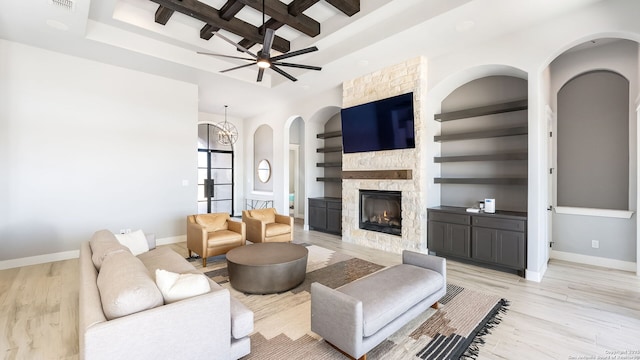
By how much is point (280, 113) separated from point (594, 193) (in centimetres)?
667

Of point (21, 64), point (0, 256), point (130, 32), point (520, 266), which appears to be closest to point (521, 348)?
point (520, 266)

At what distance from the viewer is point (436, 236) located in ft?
15.2

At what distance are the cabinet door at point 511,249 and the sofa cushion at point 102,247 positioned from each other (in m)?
4.56

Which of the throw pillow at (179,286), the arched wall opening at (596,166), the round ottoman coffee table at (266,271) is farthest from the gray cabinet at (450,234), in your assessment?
the throw pillow at (179,286)

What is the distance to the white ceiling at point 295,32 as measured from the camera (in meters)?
3.39

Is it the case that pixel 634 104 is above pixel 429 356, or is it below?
above

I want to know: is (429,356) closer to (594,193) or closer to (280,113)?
(594,193)

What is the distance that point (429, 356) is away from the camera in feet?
7.17

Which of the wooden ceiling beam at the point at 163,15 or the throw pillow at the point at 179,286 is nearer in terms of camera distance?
the throw pillow at the point at 179,286

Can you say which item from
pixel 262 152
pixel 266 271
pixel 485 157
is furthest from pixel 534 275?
pixel 262 152

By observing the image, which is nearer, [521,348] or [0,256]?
[521,348]

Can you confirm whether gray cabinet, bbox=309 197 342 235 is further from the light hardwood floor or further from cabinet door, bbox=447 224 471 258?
the light hardwood floor

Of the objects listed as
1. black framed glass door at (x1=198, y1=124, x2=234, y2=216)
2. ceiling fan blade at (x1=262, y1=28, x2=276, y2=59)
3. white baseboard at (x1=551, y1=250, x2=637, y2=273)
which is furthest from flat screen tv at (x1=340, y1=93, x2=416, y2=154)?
black framed glass door at (x1=198, y1=124, x2=234, y2=216)

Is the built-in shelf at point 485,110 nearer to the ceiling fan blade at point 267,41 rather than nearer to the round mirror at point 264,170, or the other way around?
the ceiling fan blade at point 267,41
